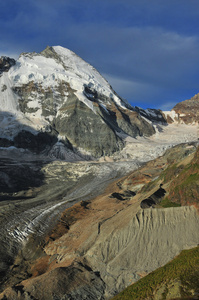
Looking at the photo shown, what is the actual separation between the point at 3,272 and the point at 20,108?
11271cm

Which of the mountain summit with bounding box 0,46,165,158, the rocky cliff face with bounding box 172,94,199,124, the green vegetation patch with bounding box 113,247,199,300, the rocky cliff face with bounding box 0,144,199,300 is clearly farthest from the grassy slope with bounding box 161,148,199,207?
the rocky cliff face with bounding box 172,94,199,124

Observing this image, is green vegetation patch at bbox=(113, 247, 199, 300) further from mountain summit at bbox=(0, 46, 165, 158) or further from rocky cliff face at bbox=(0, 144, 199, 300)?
mountain summit at bbox=(0, 46, 165, 158)

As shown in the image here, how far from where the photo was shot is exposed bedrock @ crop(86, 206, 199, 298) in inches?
751

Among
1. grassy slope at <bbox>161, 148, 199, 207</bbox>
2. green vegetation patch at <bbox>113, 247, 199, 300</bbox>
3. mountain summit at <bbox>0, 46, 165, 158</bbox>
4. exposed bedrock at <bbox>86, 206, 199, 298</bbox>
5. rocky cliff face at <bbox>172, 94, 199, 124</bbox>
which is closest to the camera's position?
green vegetation patch at <bbox>113, 247, 199, 300</bbox>

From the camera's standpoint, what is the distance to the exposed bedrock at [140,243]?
19.1 m

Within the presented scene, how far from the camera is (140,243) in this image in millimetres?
21609

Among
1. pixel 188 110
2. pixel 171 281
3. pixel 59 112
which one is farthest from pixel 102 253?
pixel 188 110

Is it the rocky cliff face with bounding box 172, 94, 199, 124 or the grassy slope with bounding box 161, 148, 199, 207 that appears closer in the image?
the grassy slope with bounding box 161, 148, 199, 207

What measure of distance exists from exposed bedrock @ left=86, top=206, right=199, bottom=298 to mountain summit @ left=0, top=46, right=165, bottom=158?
80309 millimetres

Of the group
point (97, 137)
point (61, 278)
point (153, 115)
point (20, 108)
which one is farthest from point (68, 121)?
point (61, 278)

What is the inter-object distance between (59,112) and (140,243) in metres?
112

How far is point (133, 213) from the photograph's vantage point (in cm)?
2492

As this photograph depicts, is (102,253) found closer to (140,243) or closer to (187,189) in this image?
(140,243)

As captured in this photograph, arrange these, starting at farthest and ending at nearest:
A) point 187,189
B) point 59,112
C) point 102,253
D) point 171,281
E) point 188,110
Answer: point 188,110 → point 59,112 → point 187,189 → point 102,253 → point 171,281
